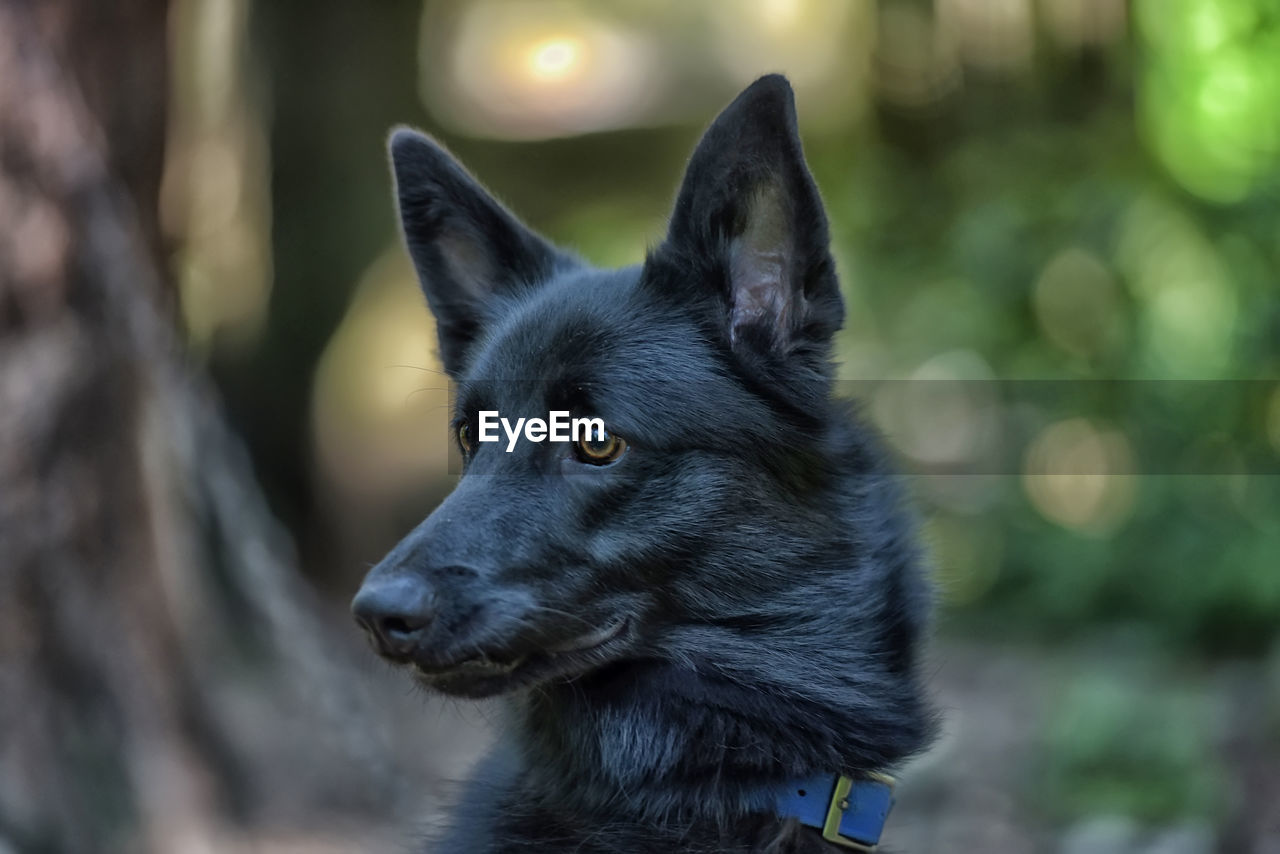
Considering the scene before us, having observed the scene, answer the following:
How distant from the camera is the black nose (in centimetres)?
196

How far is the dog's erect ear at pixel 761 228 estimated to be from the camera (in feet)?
7.02

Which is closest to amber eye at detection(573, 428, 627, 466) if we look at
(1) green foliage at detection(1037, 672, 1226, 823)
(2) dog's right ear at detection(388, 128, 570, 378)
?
(2) dog's right ear at detection(388, 128, 570, 378)

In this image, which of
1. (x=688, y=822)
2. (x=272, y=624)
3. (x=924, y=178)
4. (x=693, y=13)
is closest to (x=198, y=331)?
(x=272, y=624)

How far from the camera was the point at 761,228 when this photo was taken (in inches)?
89.8

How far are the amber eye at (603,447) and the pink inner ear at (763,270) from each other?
0.34 m

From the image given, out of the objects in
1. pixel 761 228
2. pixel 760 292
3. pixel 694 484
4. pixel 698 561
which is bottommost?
pixel 698 561

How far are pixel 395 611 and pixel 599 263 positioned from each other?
439 centimetres

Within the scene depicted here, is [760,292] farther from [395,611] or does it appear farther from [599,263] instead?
[599,263]

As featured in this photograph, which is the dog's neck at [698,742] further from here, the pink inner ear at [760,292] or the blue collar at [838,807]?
the pink inner ear at [760,292]

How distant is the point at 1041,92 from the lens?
6.40 metres

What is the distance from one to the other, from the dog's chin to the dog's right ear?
920 mm

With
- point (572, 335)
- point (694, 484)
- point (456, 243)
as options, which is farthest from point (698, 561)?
point (456, 243)

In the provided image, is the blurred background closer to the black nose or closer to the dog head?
the dog head

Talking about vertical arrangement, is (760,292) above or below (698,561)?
above
